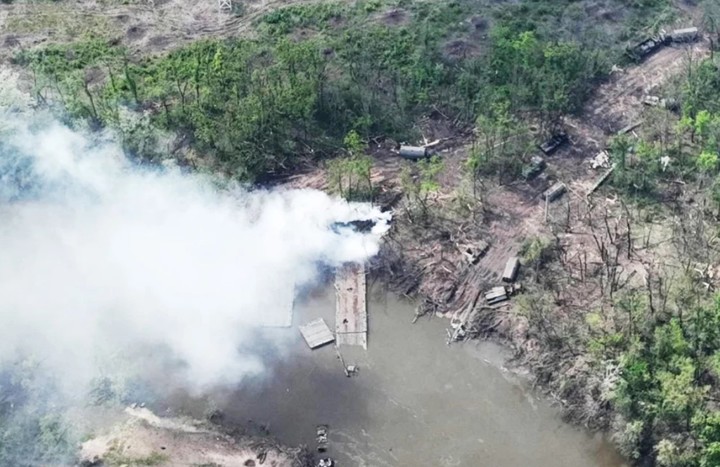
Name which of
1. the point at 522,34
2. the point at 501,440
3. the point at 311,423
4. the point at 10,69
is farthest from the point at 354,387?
the point at 10,69

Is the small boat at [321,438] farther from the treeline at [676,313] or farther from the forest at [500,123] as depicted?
the treeline at [676,313]

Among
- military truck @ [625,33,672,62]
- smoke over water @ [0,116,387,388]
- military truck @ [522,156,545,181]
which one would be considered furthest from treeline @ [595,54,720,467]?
smoke over water @ [0,116,387,388]

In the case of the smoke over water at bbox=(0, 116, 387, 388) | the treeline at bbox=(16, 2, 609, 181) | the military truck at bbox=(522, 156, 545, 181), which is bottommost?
the smoke over water at bbox=(0, 116, 387, 388)

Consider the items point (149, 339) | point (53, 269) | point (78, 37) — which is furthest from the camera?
point (78, 37)

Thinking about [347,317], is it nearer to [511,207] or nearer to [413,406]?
[413,406]

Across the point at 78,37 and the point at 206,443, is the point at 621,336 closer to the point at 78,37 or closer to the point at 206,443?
the point at 206,443

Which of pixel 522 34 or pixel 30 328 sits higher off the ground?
pixel 522 34

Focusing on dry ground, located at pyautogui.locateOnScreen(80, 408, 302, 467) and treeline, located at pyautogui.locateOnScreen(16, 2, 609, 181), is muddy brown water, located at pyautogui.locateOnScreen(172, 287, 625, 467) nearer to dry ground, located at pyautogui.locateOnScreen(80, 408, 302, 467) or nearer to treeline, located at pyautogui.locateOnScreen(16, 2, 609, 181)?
dry ground, located at pyautogui.locateOnScreen(80, 408, 302, 467)
